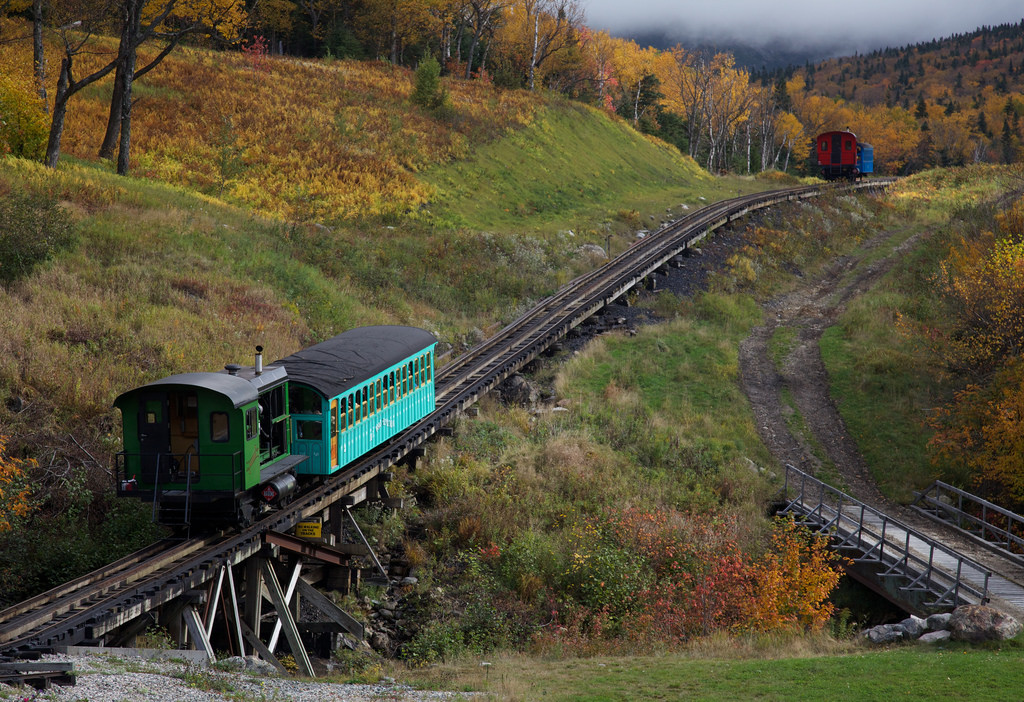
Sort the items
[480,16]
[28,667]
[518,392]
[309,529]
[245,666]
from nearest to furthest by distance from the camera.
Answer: [28,667]
[245,666]
[309,529]
[518,392]
[480,16]

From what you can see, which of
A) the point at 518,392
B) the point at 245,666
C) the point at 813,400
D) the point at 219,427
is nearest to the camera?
the point at 245,666

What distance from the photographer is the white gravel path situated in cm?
1053

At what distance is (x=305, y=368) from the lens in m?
19.8

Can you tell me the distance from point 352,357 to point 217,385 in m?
5.30

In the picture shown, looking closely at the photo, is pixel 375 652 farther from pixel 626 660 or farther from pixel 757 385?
pixel 757 385

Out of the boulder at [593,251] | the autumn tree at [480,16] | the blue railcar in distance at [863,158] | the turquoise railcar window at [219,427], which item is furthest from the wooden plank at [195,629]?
the blue railcar in distance at [863,158]

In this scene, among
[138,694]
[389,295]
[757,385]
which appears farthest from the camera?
[389,295]

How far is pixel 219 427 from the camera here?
16.0 m

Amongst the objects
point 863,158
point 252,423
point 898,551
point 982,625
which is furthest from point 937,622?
point 863,158

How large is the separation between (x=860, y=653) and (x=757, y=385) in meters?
18.9

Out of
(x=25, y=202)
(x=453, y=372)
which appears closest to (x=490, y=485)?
(x=453, y=372)

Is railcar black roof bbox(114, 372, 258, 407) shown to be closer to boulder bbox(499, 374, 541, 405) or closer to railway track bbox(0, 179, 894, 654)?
railway track bbox(0, 179, 894, 654)

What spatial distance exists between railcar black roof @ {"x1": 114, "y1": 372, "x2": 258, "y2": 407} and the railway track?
2.55m

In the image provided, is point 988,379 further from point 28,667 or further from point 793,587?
point 28,667
